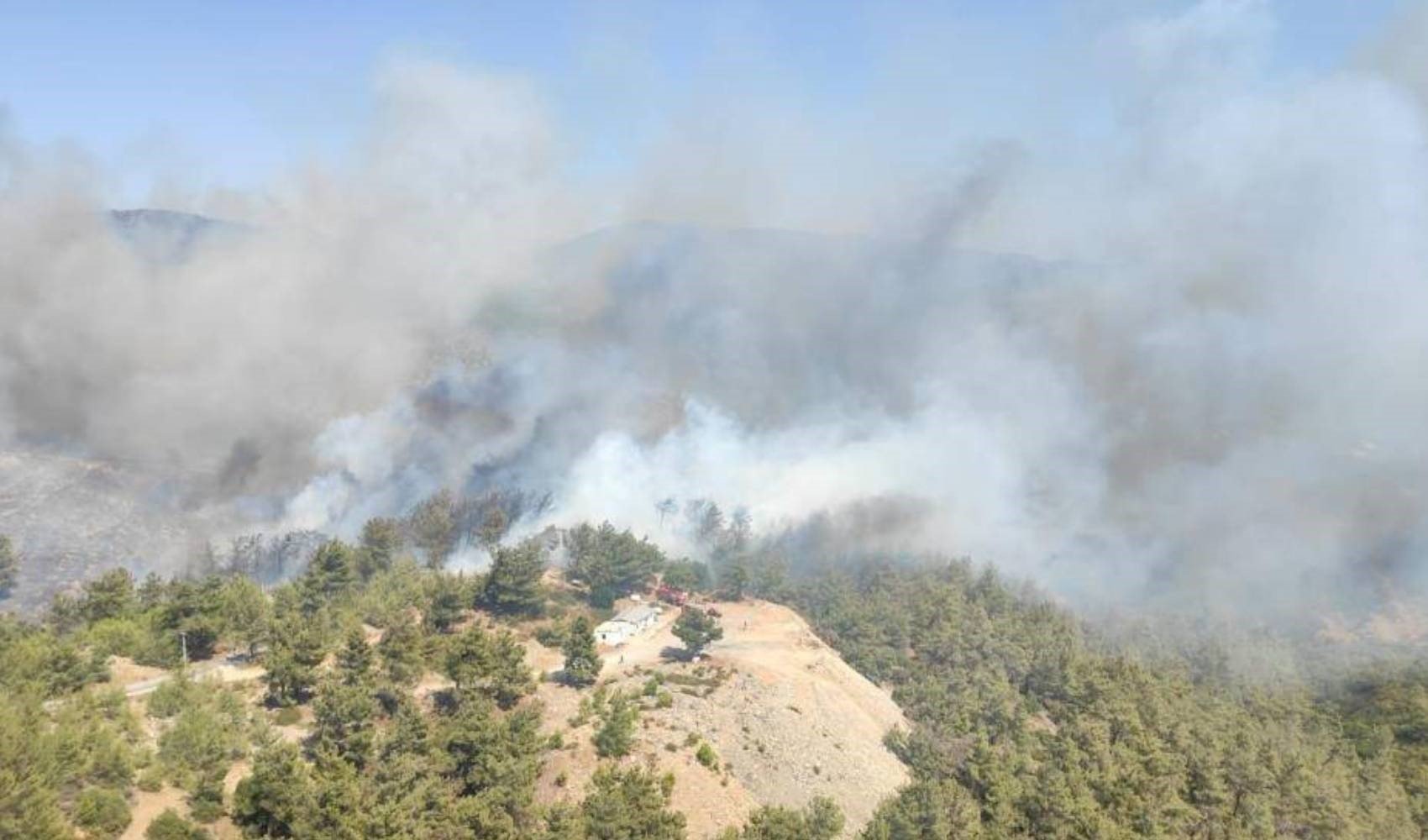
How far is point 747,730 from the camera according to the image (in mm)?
58438

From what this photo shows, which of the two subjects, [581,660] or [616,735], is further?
[581,660]

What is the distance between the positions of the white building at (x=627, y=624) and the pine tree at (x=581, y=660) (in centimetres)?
1297

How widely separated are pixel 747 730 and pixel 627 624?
80.4 feet

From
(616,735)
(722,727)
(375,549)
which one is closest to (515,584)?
(375,549)

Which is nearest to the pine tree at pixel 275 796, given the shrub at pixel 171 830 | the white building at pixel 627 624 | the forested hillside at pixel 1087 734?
the shrub at pixel 171 830

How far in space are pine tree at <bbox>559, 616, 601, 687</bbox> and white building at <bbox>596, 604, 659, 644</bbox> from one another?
13.0 metres

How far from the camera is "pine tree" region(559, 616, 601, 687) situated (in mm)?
61781

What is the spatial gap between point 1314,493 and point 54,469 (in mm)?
193384

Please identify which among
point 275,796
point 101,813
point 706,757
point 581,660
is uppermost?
point 581,660

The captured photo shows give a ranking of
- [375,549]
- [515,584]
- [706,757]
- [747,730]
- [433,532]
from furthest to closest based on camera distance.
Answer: [433,532]
[375,549]
[515,584]
[747,730]
[706,757]

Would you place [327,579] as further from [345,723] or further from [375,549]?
[345,723]

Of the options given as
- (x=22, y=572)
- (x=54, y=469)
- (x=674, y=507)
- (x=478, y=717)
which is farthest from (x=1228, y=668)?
(x=54, y=469)

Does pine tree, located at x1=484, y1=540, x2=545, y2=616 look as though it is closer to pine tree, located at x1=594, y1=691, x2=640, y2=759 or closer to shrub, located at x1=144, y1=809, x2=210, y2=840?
pine tree, located at x1=594, y1=691, x2=640, y2=759

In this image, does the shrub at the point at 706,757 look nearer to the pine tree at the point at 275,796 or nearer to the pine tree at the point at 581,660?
the pine tree at the point at 581,660
